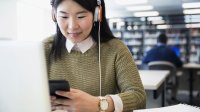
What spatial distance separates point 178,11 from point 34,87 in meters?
7.85

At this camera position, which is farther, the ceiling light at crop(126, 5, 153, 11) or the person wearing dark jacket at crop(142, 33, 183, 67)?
the ceiling light at crop(126, 5, 153, 11)

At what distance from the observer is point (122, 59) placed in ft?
3.38

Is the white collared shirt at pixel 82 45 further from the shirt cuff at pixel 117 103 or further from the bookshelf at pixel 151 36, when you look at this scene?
the bookshelf at pixel 151 36

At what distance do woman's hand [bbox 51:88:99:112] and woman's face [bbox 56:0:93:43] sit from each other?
0.27 meters

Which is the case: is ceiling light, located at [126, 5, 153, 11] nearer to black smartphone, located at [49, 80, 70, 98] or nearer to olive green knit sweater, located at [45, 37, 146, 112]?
olive green knit sweater, located at [45, 37, 146, 112]

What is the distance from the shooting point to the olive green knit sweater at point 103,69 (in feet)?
3.30

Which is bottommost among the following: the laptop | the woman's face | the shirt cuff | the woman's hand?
the shirt cuff

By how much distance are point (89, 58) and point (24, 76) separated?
596 mm

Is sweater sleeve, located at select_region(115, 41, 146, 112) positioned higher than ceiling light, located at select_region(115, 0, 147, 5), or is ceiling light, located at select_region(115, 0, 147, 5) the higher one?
ceiling light, located at select_region(115, 0, 147, 5)

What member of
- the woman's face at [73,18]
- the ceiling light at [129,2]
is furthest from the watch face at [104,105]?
the ceiling light at [129,2]

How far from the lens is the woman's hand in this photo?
743 millimetres

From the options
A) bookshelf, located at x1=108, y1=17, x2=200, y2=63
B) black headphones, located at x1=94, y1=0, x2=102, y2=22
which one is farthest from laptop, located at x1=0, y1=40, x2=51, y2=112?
bookshelf, located at x1=108, y1=17, x2=200, y2=63

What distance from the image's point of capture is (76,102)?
749 millimetres

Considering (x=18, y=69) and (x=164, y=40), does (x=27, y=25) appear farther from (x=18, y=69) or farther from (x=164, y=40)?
(x=18, y=69)
